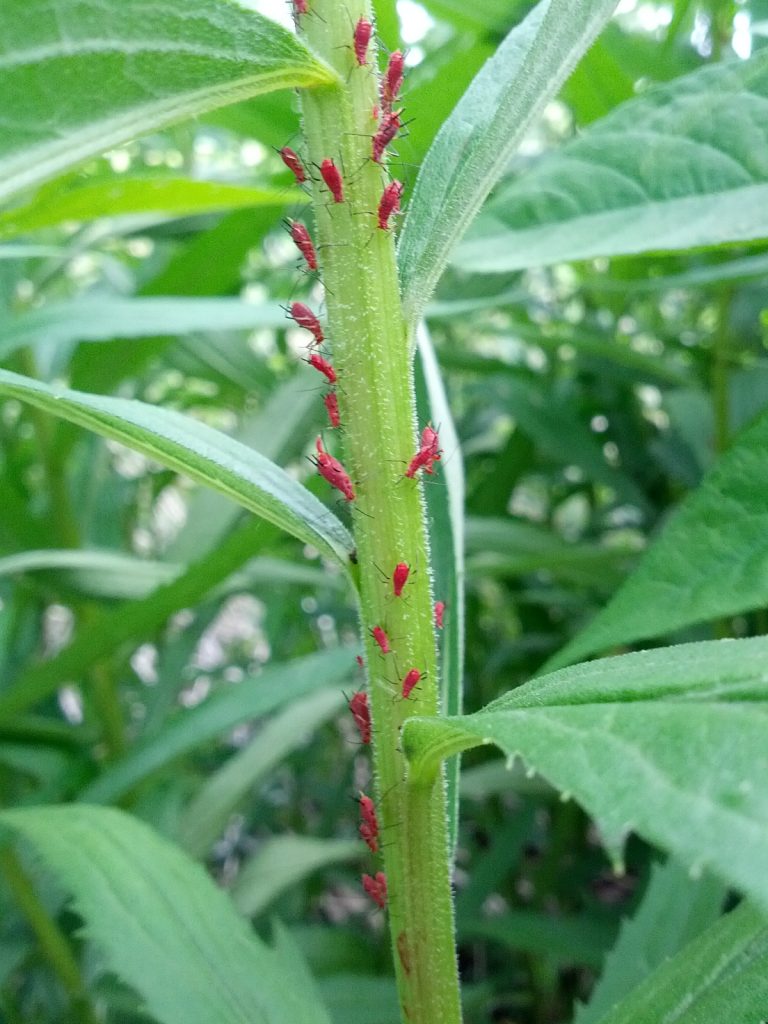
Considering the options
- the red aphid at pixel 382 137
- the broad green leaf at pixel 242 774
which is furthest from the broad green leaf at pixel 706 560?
the broad green leaf at pixel 242 774

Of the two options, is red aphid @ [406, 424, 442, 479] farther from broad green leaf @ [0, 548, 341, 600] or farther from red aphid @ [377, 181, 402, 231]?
broad green leaf @ [0, 548, 341, 600]

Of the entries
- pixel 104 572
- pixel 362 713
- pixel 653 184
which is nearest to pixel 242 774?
pixel 104 572

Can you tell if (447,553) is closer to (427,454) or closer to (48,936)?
(427,454)

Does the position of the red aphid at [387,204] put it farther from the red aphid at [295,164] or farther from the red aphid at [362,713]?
the red aphid at [362,713]

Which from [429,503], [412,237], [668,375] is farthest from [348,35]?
[668,375]

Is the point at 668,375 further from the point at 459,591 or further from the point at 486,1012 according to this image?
the point at 486,1012

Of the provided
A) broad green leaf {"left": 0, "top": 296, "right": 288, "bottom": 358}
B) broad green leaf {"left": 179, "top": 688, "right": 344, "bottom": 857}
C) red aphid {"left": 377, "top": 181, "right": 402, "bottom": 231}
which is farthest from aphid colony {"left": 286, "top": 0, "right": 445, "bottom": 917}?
broad green leaf {"left": 179, "top": 688, "right": 344, "bottom": 857}
